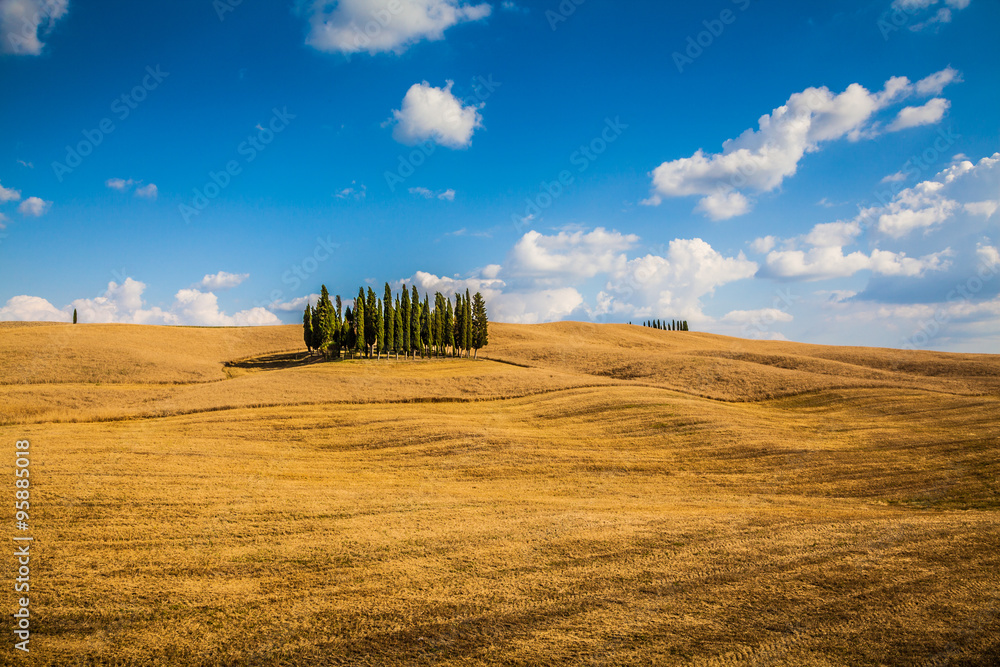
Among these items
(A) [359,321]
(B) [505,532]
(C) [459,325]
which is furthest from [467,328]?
(B) [505,532]

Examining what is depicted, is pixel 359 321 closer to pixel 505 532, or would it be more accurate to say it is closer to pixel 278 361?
pixel 278 361

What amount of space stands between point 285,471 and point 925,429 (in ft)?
121

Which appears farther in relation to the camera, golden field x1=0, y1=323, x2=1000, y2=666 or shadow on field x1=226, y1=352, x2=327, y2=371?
shadow on field x1=226, y1=352, x2=327, y2=371

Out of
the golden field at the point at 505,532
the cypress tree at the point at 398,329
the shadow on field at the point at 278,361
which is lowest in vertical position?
the golden field at the point at 505,532

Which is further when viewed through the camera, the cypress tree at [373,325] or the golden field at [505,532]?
the cypress tree at [373,325]

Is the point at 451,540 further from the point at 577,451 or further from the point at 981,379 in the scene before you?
the point at 981,379

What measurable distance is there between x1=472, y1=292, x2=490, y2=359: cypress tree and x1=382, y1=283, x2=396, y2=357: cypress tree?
563 inches

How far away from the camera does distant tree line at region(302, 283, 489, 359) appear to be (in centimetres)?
7281

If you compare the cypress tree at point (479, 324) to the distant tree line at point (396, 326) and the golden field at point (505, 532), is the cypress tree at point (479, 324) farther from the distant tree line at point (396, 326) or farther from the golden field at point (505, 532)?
the golden field at point (505, 532)

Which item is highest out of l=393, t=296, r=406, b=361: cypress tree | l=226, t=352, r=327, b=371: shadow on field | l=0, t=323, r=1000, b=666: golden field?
l=393, t=296, r=406, b=361: cypress tree

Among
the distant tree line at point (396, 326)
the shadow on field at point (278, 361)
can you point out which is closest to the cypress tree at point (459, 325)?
the distant tree line at point (396, 326)

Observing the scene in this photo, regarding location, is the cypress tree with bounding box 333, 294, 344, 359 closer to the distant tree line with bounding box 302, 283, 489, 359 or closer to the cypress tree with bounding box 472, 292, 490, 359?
the distant tree line with bounding box 302, 283, 489, 359

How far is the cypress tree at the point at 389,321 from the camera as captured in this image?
7262 cm

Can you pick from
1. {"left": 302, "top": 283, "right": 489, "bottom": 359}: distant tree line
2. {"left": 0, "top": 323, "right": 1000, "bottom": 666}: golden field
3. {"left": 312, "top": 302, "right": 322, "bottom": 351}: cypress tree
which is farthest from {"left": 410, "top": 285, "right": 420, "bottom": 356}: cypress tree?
{"left": 0, "top": 323, "right": 1000, "bottom": 666}: golden field
